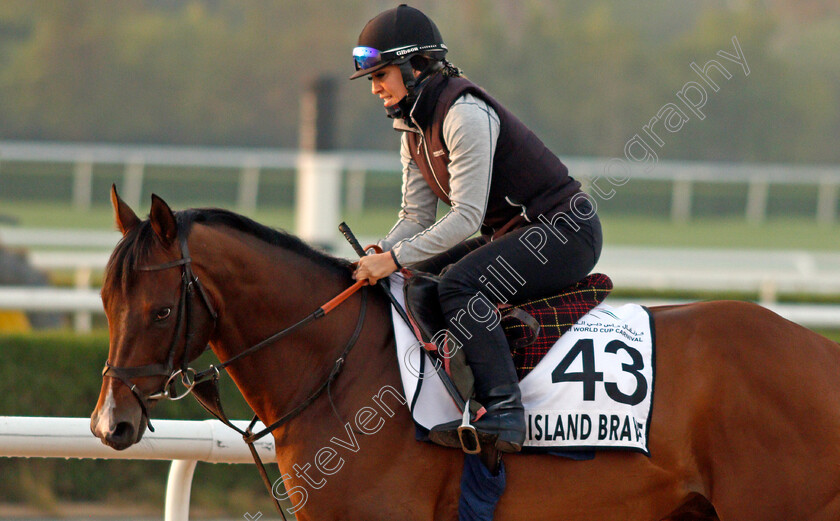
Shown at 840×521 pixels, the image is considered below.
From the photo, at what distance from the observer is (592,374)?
313 centimetres

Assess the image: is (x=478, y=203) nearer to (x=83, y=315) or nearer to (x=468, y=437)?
(x=468, y=437)

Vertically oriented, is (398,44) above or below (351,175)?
above

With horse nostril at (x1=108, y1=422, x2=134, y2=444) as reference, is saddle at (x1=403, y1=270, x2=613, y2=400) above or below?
Answer: above

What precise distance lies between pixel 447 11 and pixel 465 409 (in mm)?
29907

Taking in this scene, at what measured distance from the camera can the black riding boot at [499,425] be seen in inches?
117

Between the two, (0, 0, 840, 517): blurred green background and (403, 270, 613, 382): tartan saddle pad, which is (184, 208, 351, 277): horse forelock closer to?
(403, 270, 613, 382): tartan saddle pad

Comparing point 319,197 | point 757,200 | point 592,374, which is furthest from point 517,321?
point 757,200

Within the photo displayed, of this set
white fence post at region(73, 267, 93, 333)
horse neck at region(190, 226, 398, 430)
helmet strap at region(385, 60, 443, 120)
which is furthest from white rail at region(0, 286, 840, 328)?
horse neck at region(190, 226, 398, 430)

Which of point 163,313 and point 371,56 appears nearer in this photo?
point 163,313

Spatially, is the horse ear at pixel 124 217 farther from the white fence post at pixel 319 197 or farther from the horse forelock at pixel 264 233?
the white fence post at pixel 319 197

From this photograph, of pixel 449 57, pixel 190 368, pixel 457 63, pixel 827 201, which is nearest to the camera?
pixel 190 368

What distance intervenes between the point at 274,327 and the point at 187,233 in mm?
399

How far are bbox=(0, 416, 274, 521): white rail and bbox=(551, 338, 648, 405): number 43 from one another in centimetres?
123

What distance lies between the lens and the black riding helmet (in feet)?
10.7
